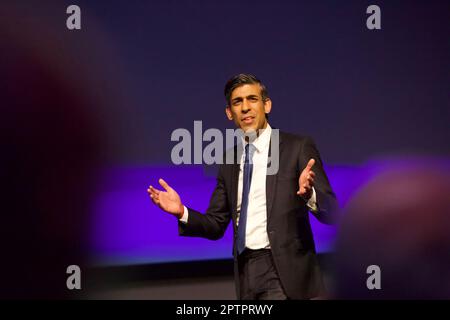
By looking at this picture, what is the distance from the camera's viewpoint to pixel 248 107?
8.23 ft

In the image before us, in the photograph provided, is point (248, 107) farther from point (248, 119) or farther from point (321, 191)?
point (321, 191)

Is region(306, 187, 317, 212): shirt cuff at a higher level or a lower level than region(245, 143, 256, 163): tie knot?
lower

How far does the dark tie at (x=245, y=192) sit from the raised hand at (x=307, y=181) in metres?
0.28

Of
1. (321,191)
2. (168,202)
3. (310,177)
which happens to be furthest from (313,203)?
(168,202)

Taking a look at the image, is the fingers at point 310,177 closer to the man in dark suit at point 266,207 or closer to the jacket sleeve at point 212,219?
the man in dark suit at point 266,207

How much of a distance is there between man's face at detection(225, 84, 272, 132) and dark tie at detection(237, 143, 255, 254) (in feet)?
0.32

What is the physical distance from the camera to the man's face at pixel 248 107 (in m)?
2.51

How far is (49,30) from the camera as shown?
3629mm

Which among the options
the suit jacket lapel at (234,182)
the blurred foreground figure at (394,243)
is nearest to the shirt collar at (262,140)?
the suit jacket lapel at (234,182)

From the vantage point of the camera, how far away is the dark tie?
7.59 ft

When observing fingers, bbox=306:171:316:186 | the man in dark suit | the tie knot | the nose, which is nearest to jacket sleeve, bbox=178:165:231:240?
the man in dark suit

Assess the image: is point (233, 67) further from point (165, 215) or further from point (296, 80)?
point (165, 215)

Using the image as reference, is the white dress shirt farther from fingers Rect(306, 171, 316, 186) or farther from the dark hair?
the dark hair

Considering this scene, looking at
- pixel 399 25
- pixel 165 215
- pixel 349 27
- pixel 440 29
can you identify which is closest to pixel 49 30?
pixel 165 215
